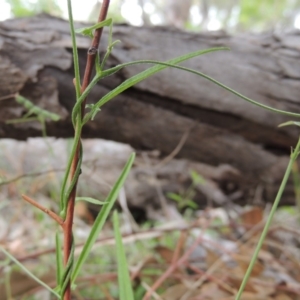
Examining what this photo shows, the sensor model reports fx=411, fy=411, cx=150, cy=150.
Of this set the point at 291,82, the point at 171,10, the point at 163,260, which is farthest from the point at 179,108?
the point at 171,10

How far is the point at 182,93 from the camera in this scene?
0.81 meters

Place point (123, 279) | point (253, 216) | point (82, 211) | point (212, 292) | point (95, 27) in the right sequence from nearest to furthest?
point (95, 27), point (123, 279), point (212, 292), point (253, 216), point (82, 211)

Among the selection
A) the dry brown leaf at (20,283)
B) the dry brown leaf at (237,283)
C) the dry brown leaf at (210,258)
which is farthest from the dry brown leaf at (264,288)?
the dry brown leaf at (20,283)

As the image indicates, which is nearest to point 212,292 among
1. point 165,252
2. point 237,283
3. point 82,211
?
point 237,283

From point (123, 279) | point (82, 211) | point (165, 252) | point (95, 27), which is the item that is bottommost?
point (82, 211)

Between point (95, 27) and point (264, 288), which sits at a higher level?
point (95, 27)

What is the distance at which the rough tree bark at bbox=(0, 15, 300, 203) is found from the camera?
0.70 m

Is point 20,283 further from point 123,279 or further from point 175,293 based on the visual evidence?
point 123,279

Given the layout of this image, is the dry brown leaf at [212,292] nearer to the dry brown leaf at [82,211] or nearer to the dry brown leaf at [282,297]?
the dry brown leaf at [282,297]

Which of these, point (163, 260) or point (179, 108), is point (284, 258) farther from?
point (179, 108)

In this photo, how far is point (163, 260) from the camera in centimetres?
90

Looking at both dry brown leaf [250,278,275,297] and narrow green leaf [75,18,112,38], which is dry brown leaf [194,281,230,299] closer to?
dry brown leaf [250,278,275,297]

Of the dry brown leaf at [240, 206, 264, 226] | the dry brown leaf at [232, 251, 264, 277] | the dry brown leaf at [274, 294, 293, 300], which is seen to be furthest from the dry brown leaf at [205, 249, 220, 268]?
the dry brown leaf at [240, 206, 264, 226]

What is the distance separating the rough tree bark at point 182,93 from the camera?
2.31 ft
